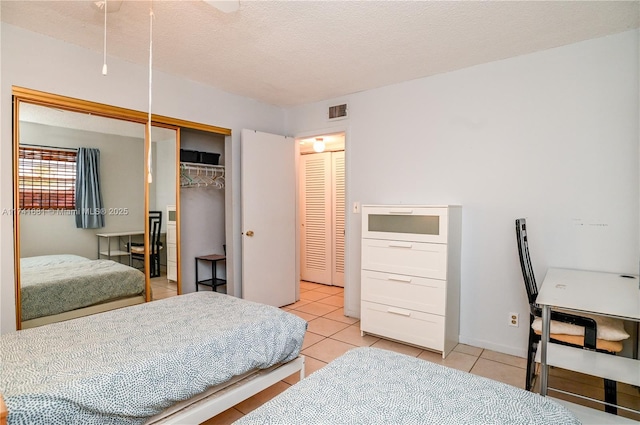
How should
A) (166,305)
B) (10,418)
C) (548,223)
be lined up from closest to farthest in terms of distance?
(10,418), (166,305), (548,223)

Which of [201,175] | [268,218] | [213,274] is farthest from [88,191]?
[268,218]

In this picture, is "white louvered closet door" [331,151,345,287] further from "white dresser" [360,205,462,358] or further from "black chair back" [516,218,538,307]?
"black chair back" [516,218,538,307]

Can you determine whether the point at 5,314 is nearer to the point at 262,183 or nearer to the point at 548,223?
the point at 262,183

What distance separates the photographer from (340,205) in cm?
501

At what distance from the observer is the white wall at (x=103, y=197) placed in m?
2.45

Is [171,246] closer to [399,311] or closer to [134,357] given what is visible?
[134,357]

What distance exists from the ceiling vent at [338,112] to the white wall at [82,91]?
1.04 m

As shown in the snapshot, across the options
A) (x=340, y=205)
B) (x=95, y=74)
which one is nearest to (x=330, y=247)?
(x=340, y=205)

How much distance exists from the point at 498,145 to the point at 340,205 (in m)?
2.51

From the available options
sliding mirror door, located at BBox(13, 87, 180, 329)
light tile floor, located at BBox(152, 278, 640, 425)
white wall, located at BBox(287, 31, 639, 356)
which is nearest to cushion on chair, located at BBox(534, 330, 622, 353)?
light tile floor, located at BBox(152, 278, 640, 425)

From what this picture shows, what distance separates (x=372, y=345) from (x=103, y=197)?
8.53 feet

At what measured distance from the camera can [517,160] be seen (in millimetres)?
2764

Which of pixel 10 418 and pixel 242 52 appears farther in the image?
Answer: pixel 242 52

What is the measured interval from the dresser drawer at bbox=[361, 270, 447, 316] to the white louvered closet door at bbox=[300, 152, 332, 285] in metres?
2.08
